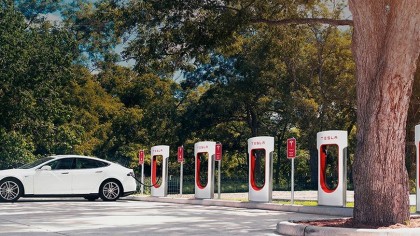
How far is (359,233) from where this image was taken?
39.8ft

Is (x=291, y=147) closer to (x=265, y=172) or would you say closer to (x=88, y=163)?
(x=265, y=172)

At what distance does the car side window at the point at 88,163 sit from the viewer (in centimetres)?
2572

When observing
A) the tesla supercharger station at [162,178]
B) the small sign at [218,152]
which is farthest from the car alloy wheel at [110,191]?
the small sign at [218,152]

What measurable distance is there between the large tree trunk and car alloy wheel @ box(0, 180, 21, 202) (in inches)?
535

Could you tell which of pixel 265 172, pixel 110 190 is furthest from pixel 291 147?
pixel 110 190

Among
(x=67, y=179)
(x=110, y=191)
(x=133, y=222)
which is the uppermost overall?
(x=67, y=179)

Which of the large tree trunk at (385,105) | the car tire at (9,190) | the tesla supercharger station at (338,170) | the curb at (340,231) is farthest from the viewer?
the car tire at (9,190)

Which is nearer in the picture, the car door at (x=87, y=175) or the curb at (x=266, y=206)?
the curb at (x=266, y=206)

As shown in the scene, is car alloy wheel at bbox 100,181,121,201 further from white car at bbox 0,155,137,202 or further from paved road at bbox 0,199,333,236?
paved road at bbox 0,199,333,236

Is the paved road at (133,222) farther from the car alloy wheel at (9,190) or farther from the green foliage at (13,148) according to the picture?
the green foliage at (13,148)

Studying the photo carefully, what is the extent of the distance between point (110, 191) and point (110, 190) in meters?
0.03

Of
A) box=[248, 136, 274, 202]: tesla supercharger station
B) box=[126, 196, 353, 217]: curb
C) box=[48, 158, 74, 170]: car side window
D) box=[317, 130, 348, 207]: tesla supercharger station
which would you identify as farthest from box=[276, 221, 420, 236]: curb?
box=[48, 158, 74, 170]: car side window

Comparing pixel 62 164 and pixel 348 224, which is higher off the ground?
pixel 62 164

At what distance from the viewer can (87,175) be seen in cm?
2555
